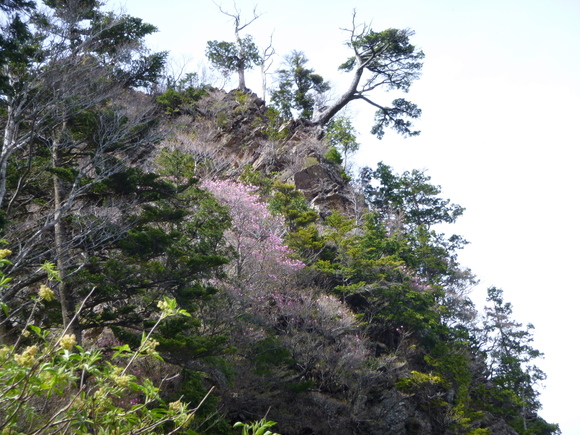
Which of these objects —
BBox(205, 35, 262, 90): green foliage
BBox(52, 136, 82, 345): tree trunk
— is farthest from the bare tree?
BBox(52, 136, 82, 345): tree trunk

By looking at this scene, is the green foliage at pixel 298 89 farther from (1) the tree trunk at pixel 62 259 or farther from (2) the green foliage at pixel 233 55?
(1) the tree trunk at pixel 62 259

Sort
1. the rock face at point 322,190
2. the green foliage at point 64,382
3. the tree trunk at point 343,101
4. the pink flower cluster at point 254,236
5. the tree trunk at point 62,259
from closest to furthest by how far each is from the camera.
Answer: the green foliage at point 64,382, the tree trunk at point 62,259, the pink flower cluster at point 254,236, the rock face at point 322,190, the tree trunk at point 343,101

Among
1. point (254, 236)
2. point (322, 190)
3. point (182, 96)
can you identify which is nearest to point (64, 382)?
point (254, 236)

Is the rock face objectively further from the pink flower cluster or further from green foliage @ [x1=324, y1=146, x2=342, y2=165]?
the pink flower cluster

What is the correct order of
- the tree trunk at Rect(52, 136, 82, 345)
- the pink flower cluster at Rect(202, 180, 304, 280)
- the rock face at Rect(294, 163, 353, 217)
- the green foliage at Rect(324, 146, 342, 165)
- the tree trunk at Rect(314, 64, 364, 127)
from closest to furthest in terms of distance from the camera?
the tree trunk at Rect(52, 136, 82, 345), the pink flower cluster at Rect(202, 180, 304, 280), the rock face at Rect(294, 163, 353, 217), the green foliage at Rect(324, 146, 342, 165), the tree trunk at Rect(314, 64, 364, 127)

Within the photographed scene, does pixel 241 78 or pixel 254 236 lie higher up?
pixel 241 78

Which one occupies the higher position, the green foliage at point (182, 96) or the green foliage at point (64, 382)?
the green foliage at point (182, 96)

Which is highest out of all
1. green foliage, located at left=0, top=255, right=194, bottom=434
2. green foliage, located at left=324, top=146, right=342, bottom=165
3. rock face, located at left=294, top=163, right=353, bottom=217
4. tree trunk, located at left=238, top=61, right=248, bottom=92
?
tree trunk, located at left=238, top=61, right=248, bottom=92

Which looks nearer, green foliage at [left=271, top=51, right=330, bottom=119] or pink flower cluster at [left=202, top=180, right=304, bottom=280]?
pink flower cluster at [left=202, top=180, right=304, bottom=280]

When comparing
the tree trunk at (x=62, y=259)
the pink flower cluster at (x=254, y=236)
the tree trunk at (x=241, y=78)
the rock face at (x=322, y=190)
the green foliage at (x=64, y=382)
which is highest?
the tree trunk at (x=241, y=78)

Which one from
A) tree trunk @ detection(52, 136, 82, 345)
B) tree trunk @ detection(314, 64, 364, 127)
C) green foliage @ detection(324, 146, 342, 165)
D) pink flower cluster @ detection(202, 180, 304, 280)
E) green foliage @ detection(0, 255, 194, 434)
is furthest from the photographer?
tree trunk @ detection(314, 64, 364, 127)

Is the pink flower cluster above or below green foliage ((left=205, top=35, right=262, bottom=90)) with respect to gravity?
below

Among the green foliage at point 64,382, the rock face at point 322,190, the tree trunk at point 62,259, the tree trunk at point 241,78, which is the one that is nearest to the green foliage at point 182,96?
the tree trunk at point 241,78

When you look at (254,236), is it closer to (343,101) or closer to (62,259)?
(62,259)
